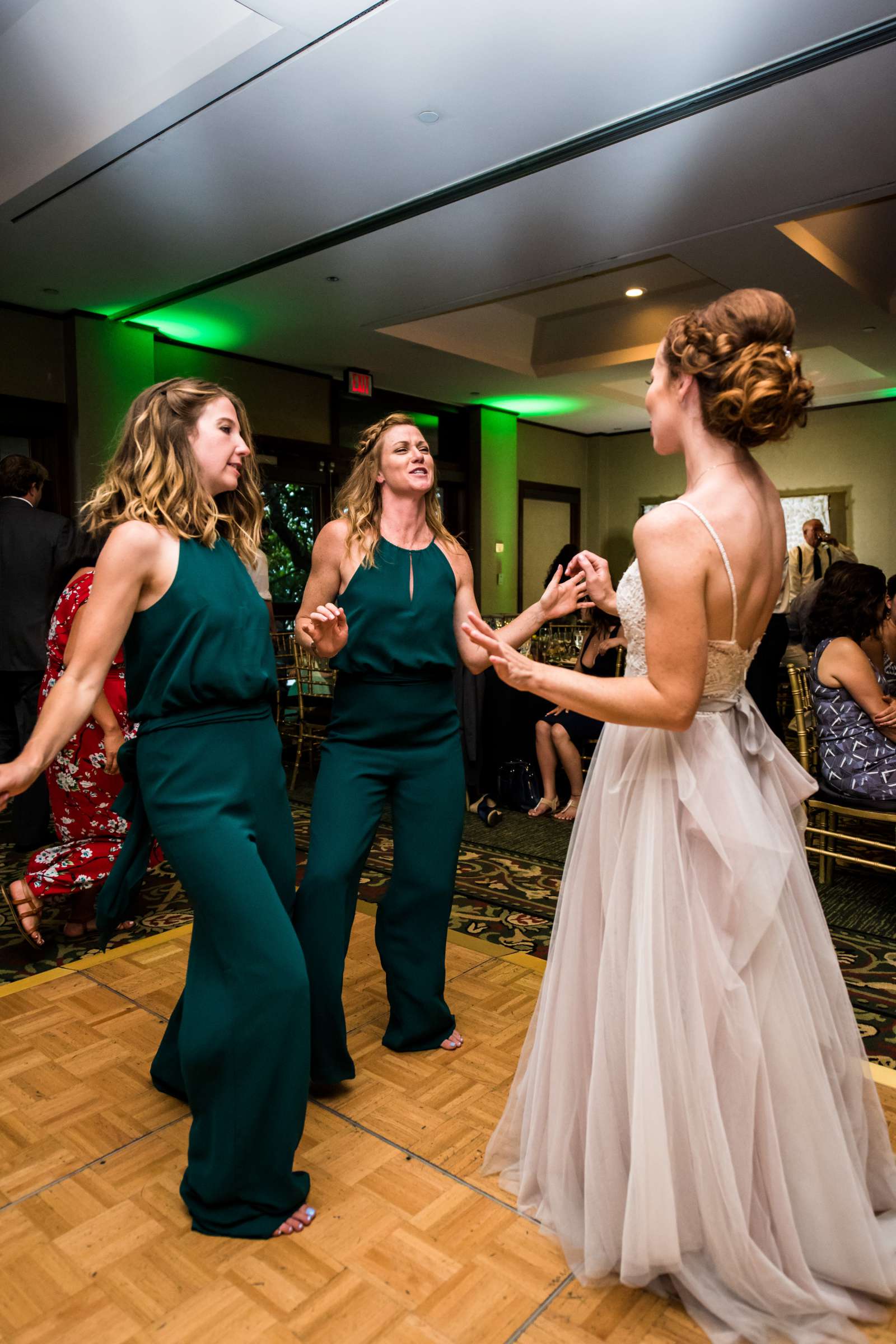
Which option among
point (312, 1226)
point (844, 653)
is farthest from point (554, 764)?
point (312, 1226)

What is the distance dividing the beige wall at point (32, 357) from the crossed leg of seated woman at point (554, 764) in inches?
193

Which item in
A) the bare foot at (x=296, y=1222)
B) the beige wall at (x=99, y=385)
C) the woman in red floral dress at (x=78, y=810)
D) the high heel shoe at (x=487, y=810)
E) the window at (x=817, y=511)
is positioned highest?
the beige wall at (x=99, y=385)

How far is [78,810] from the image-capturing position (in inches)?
132

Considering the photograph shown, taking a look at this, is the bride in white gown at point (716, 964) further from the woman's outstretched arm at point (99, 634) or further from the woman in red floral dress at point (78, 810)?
the woman in red floral dress at point (78, 810)

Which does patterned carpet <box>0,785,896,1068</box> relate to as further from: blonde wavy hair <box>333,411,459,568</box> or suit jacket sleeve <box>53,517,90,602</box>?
blonde wavy hair <box>333,411,459,568</box>

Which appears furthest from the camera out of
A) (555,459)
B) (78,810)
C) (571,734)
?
(555,459)

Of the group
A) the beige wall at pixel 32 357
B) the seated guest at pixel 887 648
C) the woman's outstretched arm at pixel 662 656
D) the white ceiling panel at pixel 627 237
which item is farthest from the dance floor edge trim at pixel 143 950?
the beige wall at pixel 32 357

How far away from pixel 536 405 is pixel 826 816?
26.2 ft

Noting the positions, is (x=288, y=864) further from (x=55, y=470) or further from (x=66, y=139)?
(x=55, y=470)

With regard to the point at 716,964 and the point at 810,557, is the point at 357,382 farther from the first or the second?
the point at 716,964

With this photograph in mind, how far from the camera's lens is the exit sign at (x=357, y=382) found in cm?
927

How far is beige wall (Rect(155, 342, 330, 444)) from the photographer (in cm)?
821

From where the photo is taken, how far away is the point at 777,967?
1583 millimetres

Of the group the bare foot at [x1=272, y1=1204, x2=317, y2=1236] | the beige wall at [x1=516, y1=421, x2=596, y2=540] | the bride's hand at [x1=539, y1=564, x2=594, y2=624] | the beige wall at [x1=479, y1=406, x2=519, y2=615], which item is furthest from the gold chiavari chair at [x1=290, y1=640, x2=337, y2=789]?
the beige wall at [x1=516, y1=421, x2=596, y2=540]
